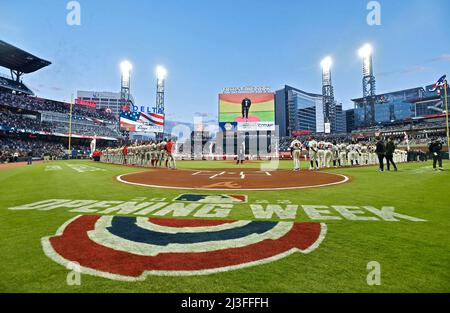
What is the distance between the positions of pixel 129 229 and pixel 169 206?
68.2 inches

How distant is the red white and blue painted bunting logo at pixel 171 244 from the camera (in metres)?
2.57

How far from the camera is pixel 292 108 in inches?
4712

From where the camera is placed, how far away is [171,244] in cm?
321

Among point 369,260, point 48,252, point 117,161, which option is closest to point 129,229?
point 48,252

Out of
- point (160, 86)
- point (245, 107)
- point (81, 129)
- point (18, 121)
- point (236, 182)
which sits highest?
point (160, 86)

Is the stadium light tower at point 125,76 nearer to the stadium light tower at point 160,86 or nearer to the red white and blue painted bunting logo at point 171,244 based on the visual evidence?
the stadium light tower at point 160,86

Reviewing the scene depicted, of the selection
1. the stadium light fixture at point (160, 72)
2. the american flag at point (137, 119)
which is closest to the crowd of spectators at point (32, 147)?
the american flag at point (137, 119)

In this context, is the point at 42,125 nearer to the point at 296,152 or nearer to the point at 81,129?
the point at 81,129

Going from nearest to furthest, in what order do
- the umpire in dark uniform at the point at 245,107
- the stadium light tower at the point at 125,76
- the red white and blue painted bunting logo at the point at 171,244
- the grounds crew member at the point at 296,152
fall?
the red white and blue painted bunting logo at the point at 171,244 < the grounds crew member at the point at 296,152 < the umpire in dark uniform at the point at 245,107 < the stadium light tower at the point at 125,76

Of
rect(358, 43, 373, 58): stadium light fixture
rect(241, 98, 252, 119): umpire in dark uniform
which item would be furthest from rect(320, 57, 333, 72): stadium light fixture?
rect(241, 98, 252, 119): umpire in dark uniform

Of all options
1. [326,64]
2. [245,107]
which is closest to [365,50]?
[326,64]

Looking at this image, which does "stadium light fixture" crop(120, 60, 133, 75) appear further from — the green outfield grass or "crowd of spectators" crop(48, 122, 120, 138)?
the green outfield grass
